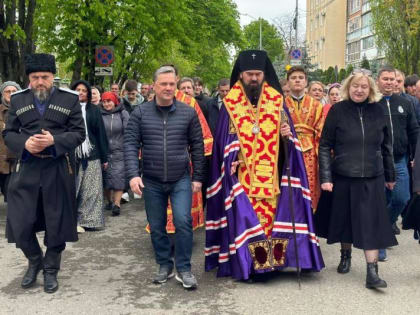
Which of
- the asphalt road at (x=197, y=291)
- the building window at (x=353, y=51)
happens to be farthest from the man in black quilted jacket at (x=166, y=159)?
the building window at (x=353, y=51)

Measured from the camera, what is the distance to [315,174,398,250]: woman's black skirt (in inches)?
234

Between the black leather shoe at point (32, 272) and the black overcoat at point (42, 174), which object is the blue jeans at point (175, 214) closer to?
the black overcoat at point (42, 174)

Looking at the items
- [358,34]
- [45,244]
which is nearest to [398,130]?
[45,244]

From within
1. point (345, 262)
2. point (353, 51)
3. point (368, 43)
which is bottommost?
point (345, 262)

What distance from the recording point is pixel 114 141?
32.0 ft

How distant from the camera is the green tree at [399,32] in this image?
30.3 metres

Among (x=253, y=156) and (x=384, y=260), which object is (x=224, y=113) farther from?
(x=384, y=260)

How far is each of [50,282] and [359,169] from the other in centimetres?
302

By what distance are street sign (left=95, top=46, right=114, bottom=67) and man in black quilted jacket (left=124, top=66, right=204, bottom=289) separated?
37.3 feet

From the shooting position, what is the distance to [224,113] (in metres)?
6.23

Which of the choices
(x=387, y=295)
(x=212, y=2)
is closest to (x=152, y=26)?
(x=212, y=2)

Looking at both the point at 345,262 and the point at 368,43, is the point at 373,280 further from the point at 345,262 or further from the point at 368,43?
the point at 368,43

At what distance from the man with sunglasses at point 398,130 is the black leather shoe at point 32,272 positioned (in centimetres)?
397

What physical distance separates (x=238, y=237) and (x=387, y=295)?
1.41 meters
